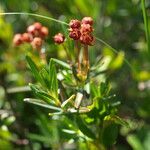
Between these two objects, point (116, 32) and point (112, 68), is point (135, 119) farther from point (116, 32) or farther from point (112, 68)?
point (116, 32)

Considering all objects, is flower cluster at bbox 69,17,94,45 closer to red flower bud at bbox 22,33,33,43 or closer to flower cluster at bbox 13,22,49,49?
flower cluster at bbox 13,22,49,49

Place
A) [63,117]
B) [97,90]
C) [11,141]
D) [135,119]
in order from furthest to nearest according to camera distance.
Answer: [135,119]
[11,141]
[63,117]
[97,90]

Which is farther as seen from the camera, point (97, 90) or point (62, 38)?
point (97, 90)

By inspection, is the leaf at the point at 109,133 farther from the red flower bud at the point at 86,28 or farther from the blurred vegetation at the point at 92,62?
the blurred vegetation at the point at 92,62

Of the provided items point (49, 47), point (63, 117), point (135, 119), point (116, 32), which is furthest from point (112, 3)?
point (63, 117)

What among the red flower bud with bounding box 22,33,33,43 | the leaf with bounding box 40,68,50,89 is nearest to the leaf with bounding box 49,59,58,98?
the leaf with bounding box 40,68,50,89

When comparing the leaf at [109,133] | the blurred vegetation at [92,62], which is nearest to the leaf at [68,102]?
the leaf at [109,133]
